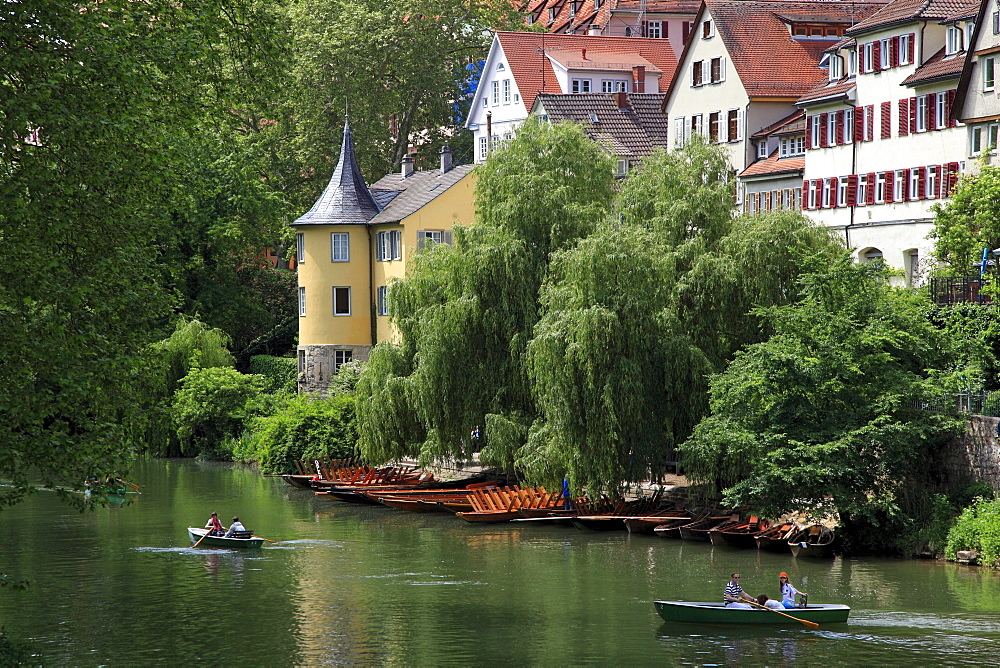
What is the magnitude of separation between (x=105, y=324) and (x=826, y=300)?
21.8 meters

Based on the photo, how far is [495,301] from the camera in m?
45.2

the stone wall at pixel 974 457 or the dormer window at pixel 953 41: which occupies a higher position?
the dormer window at pixel 953 41

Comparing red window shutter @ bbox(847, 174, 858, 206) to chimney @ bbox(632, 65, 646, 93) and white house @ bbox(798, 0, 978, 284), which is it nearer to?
white house @ bbox(798, 0, 978, 284)

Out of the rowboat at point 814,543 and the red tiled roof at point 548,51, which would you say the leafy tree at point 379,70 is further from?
the rowboat at point 814,543

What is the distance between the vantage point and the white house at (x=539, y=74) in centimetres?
7844

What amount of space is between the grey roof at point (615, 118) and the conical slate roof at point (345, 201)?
373 inches

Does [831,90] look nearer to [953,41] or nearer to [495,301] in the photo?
[953,41]

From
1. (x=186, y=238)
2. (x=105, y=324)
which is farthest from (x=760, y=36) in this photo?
(x=105, y=324)

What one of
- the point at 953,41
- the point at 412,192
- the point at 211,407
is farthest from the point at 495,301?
the point at 412,192

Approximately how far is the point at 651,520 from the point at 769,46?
2858 centimetres

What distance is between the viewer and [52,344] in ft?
64.0

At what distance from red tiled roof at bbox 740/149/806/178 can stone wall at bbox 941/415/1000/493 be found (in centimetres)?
2267

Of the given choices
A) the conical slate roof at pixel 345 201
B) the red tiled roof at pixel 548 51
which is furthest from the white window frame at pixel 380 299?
the red tiled roof at pixel 548 51

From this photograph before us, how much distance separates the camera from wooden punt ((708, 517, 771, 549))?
125 feet
